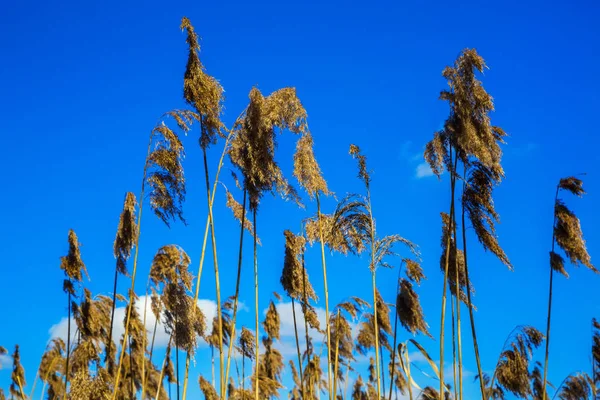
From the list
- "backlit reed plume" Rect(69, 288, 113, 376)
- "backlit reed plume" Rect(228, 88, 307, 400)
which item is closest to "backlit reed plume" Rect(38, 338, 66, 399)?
"backlit reed plume" Rect(69, 288, 113, 376)

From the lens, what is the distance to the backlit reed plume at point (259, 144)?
19.5ft

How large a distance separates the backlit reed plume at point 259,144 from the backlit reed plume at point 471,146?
70.3 inches

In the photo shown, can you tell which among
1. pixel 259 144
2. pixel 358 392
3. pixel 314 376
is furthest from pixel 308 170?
pixel 358 392

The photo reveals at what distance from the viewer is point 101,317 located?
342 inches

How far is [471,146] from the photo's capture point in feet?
21.2

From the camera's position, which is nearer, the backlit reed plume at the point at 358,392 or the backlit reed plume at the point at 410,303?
the backlit reed plume at the point at 410,303

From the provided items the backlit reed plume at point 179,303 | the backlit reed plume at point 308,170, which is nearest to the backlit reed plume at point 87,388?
the backlit reed plume at point 179,303

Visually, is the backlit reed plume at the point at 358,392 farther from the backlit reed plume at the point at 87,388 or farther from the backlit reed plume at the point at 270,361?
the backlit reed plume at the point at 87,388

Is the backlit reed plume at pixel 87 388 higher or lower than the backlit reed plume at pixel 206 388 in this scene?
lower

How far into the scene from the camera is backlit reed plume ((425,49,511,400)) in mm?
6430

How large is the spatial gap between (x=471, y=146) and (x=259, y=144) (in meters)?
2.31

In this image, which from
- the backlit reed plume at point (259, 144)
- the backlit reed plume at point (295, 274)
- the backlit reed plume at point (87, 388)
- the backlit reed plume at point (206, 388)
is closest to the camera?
the backlit reed plume at point (259, 144)

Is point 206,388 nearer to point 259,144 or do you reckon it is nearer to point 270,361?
point 270,361

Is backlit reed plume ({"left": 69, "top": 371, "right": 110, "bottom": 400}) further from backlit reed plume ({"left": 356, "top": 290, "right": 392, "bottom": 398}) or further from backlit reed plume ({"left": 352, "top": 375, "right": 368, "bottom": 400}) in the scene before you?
backlit reed plume ({"left": 352, "top": 375, "right": 368, "bottom": 400})
